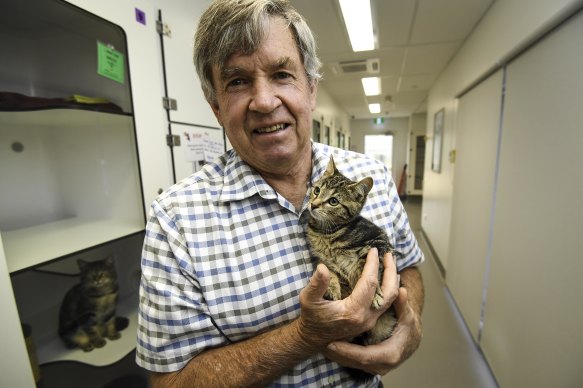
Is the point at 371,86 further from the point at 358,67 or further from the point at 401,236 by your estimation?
the point at 401,236

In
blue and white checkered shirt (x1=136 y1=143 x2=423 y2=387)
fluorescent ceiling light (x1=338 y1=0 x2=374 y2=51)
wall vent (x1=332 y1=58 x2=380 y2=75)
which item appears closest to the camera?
blue and white checkered shirt (x1=136 y1=143 x2=423 y2=387)

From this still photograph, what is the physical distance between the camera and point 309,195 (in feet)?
2.78

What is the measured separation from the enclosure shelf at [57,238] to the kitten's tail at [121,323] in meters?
0.51

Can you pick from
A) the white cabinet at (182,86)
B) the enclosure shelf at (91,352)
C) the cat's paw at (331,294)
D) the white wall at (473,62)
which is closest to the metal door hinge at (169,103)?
the white cabinet at (182,86)

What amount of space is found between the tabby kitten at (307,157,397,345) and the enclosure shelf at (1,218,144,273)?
962 millimetres

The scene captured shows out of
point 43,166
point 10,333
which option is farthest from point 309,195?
point 43,166

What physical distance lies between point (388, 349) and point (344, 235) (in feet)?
1.08

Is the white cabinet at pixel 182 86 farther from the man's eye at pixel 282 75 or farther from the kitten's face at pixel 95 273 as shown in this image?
the man's eye at pixel 282 75

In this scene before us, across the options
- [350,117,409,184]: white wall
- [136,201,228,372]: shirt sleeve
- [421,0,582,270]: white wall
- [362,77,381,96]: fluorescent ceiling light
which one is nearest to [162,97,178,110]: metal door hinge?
[136,201,228,372]: shirt sleeve

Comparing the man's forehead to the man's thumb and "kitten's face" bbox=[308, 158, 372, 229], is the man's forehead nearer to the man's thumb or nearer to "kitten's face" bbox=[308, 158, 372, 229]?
"kitten's face" bbox=[308, 158, 372, 229]

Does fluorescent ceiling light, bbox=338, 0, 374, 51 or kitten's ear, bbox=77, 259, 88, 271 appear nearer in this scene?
kitten's ear, bbox=77, 259, 88, 271

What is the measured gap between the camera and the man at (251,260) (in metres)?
0.66

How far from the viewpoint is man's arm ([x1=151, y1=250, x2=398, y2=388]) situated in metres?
0.62

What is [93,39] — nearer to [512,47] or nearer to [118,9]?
[118,9]
